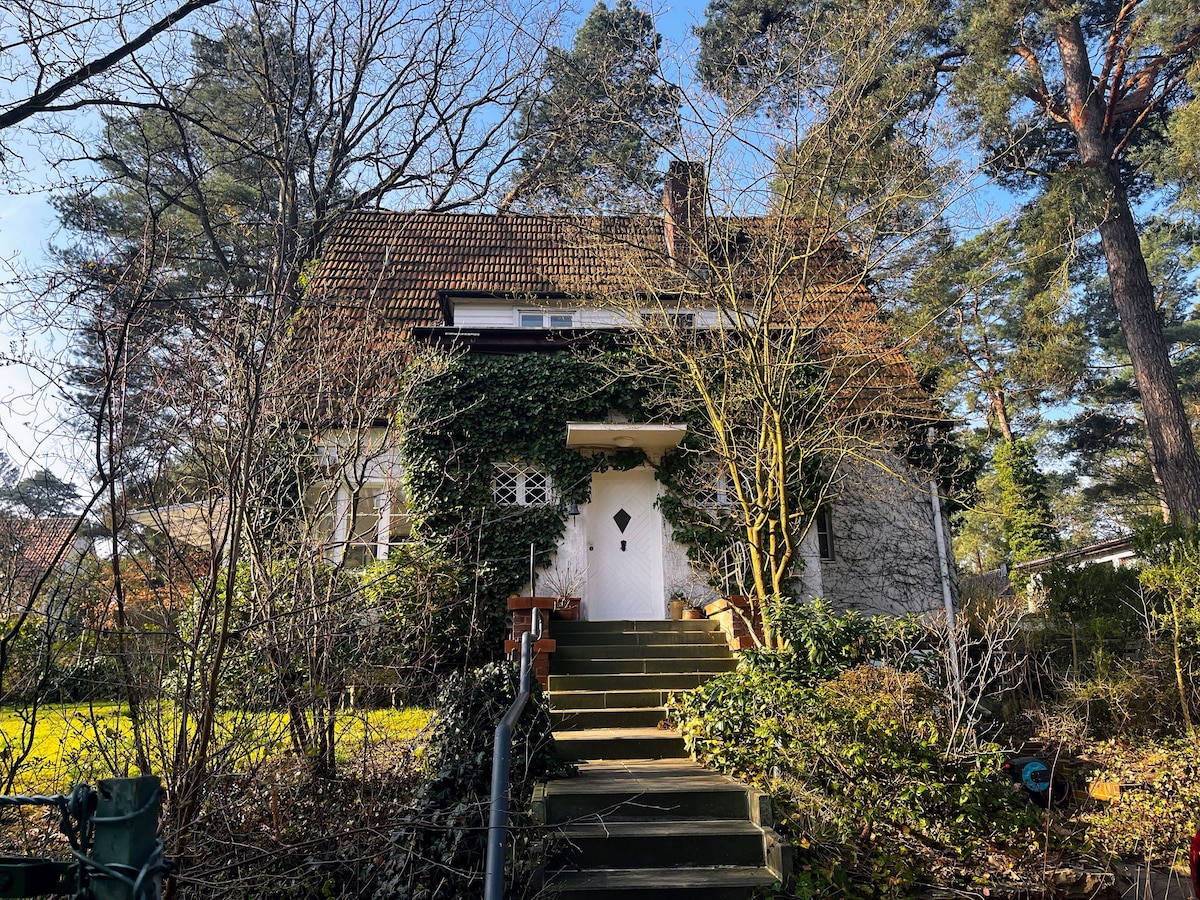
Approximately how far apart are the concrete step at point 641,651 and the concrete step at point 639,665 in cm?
16

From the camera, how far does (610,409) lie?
1252cm

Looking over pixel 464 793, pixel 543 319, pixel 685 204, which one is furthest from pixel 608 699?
pixel 543 319

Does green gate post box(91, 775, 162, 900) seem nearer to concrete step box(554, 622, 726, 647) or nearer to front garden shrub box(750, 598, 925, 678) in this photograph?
front garden shrub box(750, 598, 925, 678)

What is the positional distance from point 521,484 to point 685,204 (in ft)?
16.4

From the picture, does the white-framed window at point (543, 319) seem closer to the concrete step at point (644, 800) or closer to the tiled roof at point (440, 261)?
the tiled roof at point (440, 261)

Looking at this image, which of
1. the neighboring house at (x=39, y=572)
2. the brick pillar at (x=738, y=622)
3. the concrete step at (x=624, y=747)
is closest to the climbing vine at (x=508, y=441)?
the brick pillar at (x=738, y=622)

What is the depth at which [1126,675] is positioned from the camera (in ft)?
29.6

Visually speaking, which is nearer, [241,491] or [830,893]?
[241,491]

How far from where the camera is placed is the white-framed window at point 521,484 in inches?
483

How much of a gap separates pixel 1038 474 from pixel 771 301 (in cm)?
1869

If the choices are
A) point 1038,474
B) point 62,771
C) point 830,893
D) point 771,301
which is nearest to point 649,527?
point 771,301

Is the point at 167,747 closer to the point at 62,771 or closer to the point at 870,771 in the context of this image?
the point at 62,771

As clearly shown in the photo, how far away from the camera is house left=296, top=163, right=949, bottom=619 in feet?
30.7

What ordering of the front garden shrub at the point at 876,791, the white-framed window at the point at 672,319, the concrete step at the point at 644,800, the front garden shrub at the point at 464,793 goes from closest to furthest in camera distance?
1. the front garden shrub at the point at 464,793
2. the front garden shrub at the point at 876,791
3. the concrete step at the point at 644,800
4. the white-framed window at the point at 672,319
